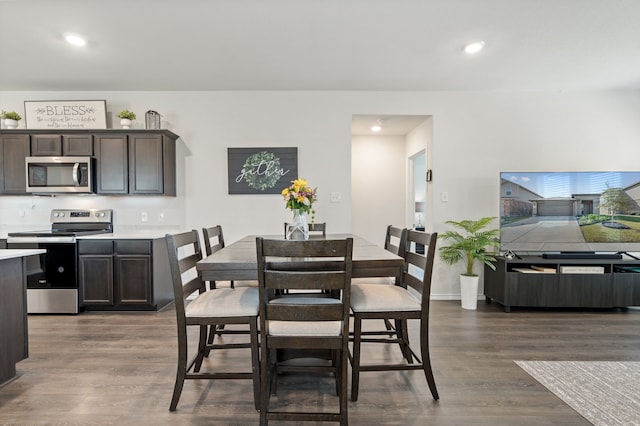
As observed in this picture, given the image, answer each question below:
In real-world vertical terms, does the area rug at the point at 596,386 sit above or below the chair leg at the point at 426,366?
below

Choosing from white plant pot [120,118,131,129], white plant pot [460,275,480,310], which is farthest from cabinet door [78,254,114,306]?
white plant pot [460,275,480,310]

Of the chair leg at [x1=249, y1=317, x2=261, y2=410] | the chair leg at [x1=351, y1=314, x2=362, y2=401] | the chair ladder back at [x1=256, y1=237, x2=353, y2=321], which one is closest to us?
the chair ladder back at [x1=256, y1=237, x2=353, y2=321]

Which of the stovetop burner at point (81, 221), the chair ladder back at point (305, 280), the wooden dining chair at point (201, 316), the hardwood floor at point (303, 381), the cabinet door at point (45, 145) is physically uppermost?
the cabinet door at point (45, 145)

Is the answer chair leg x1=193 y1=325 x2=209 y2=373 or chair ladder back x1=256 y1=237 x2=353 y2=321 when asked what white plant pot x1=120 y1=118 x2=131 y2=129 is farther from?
chair ladder back x1=256 y1=237 x2=353 y2=321

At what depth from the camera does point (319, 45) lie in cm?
280

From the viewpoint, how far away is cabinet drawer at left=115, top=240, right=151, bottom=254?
3426mm

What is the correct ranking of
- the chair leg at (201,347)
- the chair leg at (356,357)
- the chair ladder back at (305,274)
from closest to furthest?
the chair ladder back at (305,274) < the chair leg at (356,357) < the chair leg at (201,347)

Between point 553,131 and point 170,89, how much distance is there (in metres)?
4.63

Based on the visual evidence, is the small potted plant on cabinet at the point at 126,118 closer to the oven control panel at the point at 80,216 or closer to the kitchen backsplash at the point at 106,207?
the kitchen backsplash at the point at 106,207

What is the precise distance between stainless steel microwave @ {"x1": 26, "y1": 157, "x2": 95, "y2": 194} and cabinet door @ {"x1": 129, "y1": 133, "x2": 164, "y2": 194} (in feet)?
1.44

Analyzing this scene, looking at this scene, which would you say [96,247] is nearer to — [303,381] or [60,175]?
[60,175]

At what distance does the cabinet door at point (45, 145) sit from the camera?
356cm

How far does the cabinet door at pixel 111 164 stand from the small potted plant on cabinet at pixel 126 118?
0.52 ft

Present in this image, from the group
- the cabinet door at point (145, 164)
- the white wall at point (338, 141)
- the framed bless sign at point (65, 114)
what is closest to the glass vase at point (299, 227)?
the white wall at point (338, 141)
